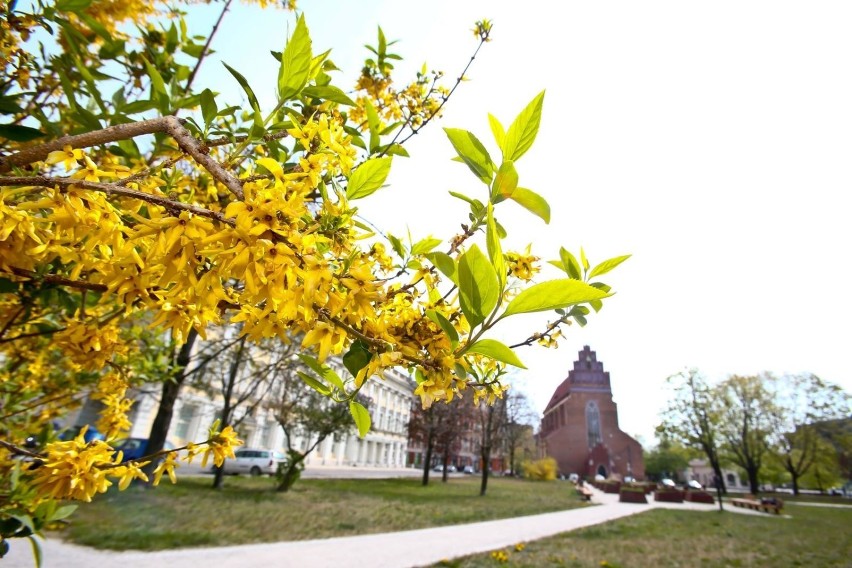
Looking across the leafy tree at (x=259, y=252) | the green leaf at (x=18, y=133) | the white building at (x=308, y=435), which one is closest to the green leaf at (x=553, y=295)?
the leafy tree at (x=259, y=252)

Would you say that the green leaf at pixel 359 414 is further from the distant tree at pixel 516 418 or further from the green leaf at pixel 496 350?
the distant tree at pixel 516 418

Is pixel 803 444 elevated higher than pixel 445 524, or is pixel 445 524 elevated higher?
pixel 803 444

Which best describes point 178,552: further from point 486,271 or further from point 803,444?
point 803,444

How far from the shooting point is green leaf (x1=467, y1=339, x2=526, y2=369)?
0.91 meters

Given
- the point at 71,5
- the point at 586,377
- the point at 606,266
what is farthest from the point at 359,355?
the point at 586,377

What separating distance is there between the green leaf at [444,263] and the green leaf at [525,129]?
0.32 m

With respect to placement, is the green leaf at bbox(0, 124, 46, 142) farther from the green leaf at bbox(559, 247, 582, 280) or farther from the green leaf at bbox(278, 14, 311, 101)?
the green leaf at bbox(559, 247, 582, 280)

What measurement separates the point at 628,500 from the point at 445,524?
59.6 ft

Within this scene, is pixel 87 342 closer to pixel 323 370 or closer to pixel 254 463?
pixel 323 370

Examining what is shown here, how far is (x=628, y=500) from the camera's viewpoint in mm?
23531

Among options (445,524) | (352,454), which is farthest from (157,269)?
(352,454)

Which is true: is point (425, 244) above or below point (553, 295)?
above

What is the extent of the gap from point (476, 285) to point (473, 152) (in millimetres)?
361

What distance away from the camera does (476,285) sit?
0.87 m
